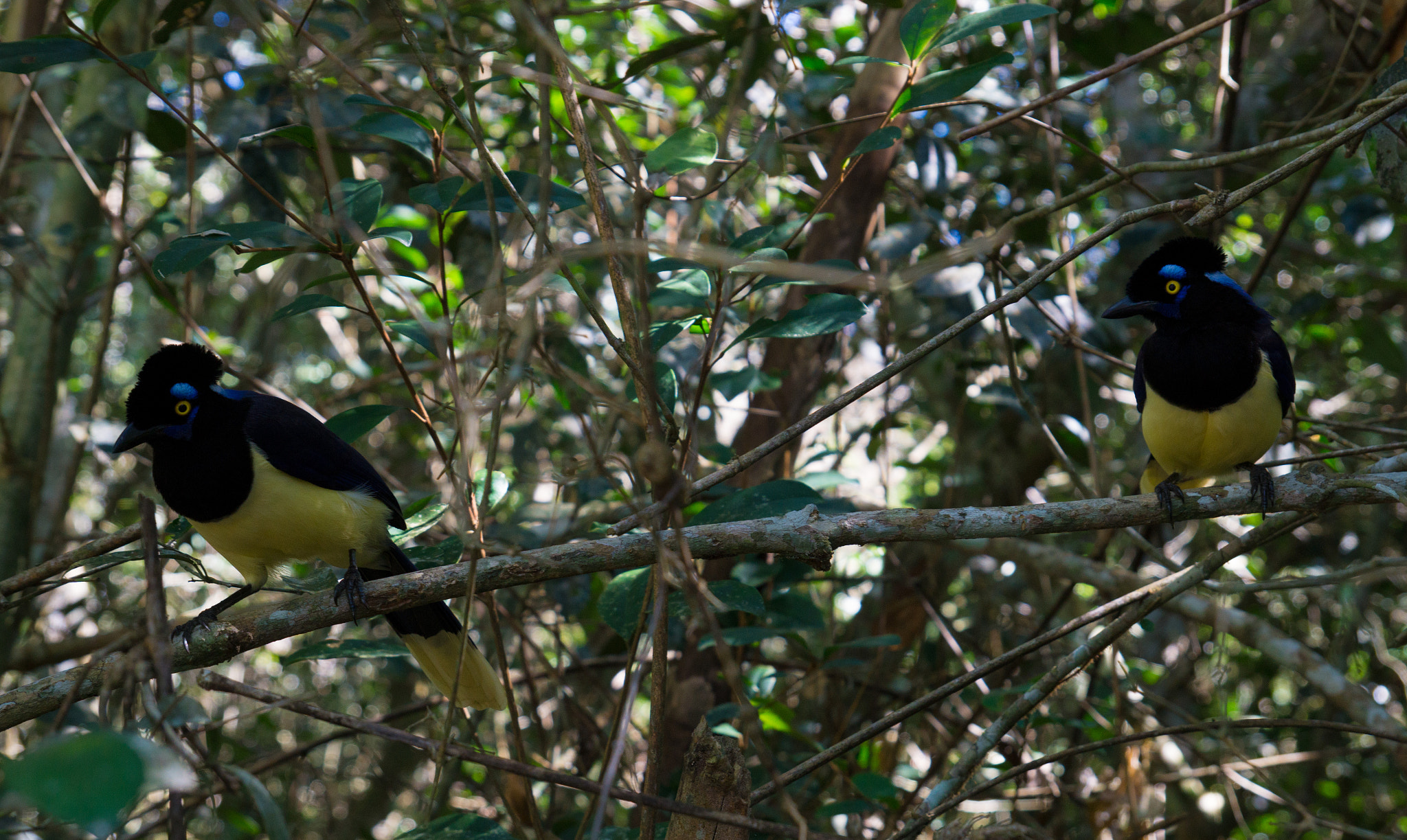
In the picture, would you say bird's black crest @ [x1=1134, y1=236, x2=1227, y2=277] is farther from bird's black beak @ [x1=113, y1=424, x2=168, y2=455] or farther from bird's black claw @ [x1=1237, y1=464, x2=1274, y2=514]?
bird's black beak @ [x1=113, y1=424, x2=168, y2=455]

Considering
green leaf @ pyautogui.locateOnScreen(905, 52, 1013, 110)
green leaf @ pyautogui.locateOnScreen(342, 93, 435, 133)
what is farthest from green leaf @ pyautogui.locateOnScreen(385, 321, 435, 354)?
green leaf @ pyautogui.locateOnScreen(905, 52, 1013, 110)

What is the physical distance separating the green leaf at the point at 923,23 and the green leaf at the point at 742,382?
123 centimetres

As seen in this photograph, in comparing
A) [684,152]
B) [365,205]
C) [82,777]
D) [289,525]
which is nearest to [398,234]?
[365,205]

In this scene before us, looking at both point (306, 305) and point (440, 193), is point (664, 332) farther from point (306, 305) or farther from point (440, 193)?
point (306, 305)

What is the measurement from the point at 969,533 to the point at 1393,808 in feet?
18.7

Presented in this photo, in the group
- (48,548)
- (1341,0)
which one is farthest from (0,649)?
(1341,0)

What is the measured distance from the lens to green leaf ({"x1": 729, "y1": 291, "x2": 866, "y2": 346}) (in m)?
2.52

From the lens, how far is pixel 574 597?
155 inches

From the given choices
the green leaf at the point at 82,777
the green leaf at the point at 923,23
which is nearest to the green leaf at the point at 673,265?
the green leaf at the point at 923,23

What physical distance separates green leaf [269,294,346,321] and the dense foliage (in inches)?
1.7

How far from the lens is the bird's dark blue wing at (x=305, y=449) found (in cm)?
303

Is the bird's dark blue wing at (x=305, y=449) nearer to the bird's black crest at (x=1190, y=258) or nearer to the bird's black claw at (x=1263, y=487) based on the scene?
the bird's black claw at (x=1263, y=487)

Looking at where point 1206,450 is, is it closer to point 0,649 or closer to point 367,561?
point 367,561

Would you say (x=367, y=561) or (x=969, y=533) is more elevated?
(x=367, y=561)
